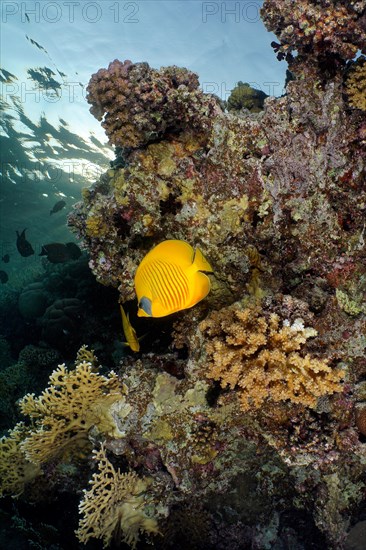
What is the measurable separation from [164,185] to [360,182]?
6.12ft

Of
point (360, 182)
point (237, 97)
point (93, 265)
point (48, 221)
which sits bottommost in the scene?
point (48, 221)

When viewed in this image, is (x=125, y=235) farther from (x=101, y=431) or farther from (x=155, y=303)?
(x=101, y=431)

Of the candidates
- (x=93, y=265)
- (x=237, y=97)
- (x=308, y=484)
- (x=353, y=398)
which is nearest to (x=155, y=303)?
(x=93, y=265)

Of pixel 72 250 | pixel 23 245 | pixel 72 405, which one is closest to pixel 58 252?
pixel 72 250

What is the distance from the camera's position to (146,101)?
334cm

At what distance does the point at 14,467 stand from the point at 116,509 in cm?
143

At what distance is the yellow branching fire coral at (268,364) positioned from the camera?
2807 millimetres

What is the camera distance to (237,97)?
5.86 m

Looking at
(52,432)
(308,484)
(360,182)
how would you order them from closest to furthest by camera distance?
(360,182)
(308,484)
(52,432)

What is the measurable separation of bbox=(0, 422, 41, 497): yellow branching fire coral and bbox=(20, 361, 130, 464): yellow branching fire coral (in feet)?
1.47

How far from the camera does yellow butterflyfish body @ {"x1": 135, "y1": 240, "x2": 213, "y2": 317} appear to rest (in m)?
1.96

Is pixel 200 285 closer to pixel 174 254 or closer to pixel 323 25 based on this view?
pixel 174 254

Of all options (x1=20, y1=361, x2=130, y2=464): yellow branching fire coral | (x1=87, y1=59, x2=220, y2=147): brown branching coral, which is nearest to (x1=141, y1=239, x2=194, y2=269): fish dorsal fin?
(x1=87, y1=59, x2=220, y2=147): brown branching coral

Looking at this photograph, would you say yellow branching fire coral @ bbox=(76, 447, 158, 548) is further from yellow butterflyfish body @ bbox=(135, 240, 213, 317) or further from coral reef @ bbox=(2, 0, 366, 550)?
yellow butterflyfish body @ bbox=(135, 240, 213, 317)
